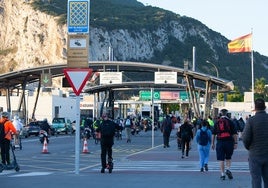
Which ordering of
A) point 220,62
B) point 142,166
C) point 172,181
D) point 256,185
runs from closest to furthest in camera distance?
point 256,185
point 172,181
point 142,166
point 220,62

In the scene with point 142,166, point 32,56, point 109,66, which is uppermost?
point 32,56

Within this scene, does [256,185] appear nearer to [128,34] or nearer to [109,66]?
[109,66]

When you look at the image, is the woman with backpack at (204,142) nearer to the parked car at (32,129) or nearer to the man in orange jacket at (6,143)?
the man in orange jacket at (6,143)

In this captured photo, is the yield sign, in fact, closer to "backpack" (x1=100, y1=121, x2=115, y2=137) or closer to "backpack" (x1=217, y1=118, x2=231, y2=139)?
"backpack" (x1=100, y1=121, x2=115, y2=137)

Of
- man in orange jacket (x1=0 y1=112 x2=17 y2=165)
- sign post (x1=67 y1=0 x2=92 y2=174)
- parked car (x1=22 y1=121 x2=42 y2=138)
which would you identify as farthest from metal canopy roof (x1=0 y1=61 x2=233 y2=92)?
sign post (x1=67 y1=0 x2=92 y2=174)

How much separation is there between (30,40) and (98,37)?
17.8 metres

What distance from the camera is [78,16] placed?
1838cm

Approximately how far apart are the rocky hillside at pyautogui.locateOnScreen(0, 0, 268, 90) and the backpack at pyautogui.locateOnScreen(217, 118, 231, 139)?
495 ft

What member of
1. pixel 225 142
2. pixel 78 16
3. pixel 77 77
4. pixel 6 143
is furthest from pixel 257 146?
pixel 6 143

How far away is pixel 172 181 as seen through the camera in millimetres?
17250

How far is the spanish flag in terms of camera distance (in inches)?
2264

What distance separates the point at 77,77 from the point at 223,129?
13.3 feet

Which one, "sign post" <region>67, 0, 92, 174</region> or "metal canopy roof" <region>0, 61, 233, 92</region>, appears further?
A: "metal canopy roof" <region>0, 61, 233, 92</region>

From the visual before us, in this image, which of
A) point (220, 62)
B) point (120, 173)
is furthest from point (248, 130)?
point (220, 62)
